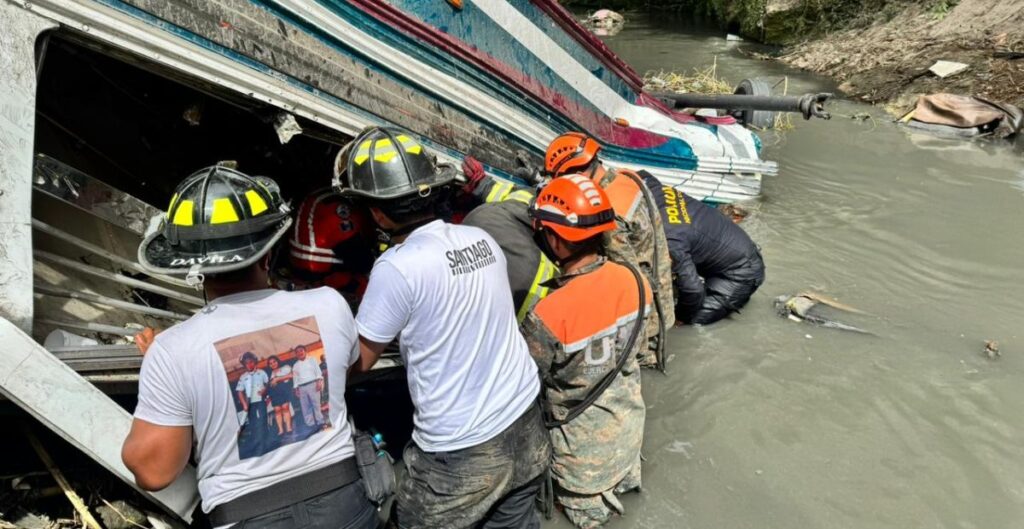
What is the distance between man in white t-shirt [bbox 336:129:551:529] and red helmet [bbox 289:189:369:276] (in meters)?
0.60

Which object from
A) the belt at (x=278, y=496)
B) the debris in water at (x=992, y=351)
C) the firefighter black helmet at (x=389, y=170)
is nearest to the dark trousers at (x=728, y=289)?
the debris in water at (x=992, y=351)

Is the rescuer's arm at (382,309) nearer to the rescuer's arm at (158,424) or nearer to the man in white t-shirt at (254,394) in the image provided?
the man in white t-shirt at (254,394)

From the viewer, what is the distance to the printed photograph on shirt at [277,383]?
4.89 ft

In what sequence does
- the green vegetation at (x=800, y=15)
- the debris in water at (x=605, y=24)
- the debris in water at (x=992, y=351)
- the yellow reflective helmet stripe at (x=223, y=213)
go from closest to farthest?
the yellow reflective helmet stripe at (x=223, y=213), the debris in water at (x=992, y=351), the green vegetation at (x=800, y=15), the debris in water at (x=605, y=24)

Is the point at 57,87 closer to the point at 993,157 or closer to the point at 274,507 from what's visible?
the point at 274,507

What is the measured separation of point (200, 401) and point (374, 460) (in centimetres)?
56

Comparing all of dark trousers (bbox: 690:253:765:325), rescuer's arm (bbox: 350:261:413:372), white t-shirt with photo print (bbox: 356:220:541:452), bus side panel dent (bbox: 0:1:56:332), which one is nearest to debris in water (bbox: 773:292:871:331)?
dark trousers (bbox: 690:253:765:325)

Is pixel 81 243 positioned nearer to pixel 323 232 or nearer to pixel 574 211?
pixel 323 232

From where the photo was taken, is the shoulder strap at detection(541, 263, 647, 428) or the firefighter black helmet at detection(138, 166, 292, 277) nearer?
the firefighter black helmet at detection(138, 166, 292, 277)

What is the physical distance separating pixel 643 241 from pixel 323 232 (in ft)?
5.57

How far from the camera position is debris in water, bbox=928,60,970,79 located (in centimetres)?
854

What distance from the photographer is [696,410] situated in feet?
10.8

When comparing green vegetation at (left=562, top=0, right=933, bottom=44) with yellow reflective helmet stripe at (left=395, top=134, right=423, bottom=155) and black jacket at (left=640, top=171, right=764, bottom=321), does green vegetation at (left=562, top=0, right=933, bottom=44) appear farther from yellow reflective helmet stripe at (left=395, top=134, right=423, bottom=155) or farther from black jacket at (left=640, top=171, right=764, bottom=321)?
yellow reflective helmet stripe at (left=395, top=134, right=423, bottom=155)

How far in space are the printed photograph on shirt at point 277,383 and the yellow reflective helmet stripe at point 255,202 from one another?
307 millimetres
